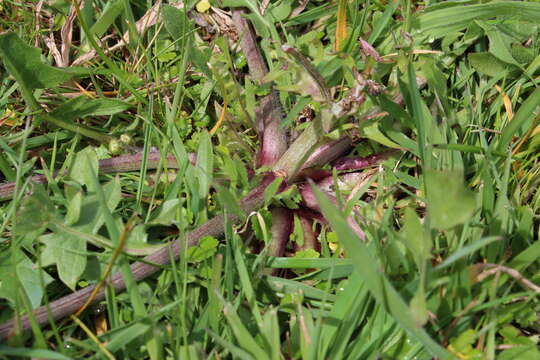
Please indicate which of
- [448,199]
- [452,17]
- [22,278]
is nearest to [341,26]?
[452,17]

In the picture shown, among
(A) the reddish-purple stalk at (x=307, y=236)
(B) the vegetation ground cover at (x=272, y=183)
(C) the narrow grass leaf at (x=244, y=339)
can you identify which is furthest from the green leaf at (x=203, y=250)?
(A) the reddish-purple stalk at (x=307, y=236)

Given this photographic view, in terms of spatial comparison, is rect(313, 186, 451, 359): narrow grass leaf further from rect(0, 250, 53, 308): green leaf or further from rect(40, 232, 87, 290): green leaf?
rect(0, 250, 53, 308): green leaf

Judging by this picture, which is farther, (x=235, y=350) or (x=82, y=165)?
(x=82, y=165)

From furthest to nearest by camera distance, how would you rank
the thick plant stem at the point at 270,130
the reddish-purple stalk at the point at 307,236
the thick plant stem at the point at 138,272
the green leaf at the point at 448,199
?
1. the thick plant stem at the point at 270,130
2. the reddish-purple stalk at the point at 307,236
3. the thick plant stem at the point at 138,272
4. the green leaf at the point at 448,199

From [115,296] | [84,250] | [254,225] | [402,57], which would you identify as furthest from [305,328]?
[402,57]

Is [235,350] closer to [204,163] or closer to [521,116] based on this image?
[204,163]

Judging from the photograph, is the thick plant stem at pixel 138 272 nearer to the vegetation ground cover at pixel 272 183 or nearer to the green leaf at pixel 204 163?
the vegetation ground cover at pixel 272 183

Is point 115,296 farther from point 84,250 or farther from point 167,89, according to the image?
point 167,89
